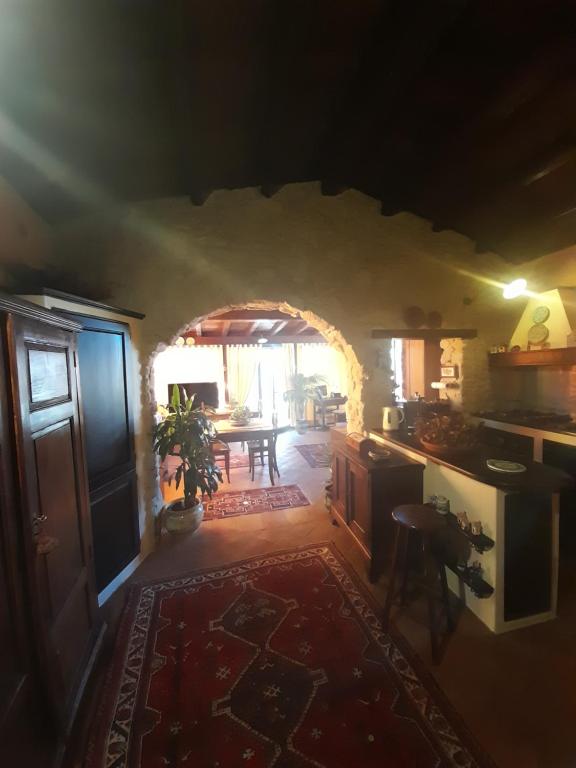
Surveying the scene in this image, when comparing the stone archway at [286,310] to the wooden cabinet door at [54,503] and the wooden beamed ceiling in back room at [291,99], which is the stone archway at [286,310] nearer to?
the wooden beamed ceiling in back room at [291,99]

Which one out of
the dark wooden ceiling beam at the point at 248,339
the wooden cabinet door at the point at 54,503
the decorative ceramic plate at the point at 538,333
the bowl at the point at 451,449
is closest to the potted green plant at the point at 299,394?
the dark wooden ceiling beam at the point at 248,339

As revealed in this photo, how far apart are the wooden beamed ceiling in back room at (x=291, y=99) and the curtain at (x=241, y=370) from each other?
18.4 feet

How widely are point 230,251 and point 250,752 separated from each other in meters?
3.32

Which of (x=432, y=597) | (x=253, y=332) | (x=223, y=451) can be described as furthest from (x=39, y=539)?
(x=253, y=332)

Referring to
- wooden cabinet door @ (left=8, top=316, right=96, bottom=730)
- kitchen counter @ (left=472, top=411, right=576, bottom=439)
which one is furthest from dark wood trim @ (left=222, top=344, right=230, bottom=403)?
wooden cabinet door @ (left=8, top=316, right=96, bottom=730)

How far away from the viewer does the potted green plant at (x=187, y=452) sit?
285cm

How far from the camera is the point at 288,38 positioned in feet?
5.14

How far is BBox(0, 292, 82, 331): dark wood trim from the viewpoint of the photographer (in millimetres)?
1040

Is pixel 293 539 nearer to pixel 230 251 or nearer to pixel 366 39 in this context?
pixel 230 251

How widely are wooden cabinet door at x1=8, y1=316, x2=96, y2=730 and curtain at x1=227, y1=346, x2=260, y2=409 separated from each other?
6638 mm

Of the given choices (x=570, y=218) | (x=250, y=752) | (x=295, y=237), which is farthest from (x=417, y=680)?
(x=570, y=218)

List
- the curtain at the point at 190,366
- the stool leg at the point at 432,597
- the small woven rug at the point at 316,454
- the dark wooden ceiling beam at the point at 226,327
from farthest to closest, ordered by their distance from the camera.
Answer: the curtain at the point at 190,366, the dark wooden ceiling beam at the point at 226,327, the small woven rug at the point at 316,454, the stool leg at the point at 432,597

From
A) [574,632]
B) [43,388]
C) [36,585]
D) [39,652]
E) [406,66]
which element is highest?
[406,66]

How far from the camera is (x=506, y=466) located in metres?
1.89
